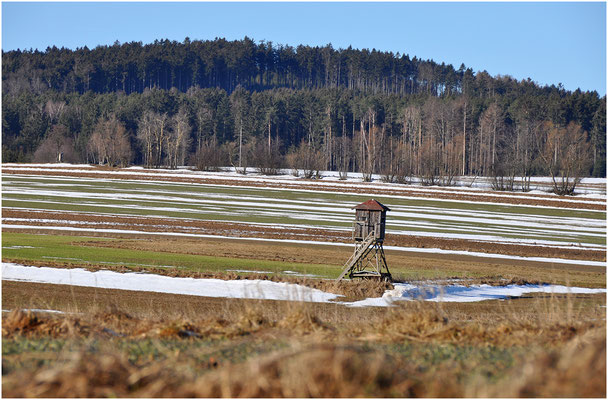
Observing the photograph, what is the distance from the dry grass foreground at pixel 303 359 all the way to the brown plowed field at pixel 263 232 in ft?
105

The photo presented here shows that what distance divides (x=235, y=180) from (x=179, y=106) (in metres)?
72.8

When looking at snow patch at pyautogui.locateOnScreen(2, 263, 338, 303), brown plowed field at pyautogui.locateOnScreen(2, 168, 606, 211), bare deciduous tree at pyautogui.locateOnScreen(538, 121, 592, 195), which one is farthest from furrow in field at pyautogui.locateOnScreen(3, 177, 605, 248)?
snow patch at pyautogui.locateOnScreen(2, 263, 338, 303)

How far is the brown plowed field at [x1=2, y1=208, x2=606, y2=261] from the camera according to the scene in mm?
40969

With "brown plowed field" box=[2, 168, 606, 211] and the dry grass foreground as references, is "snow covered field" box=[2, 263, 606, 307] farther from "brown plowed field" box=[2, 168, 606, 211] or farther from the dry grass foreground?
"brown plowed field" box=[2, 168, 606, 211]

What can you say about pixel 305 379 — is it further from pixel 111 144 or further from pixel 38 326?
pixel 111 144

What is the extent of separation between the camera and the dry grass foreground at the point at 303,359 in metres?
5.21

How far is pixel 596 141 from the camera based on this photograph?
135375 millimetres

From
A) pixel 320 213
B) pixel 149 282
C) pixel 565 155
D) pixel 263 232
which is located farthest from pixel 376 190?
pixel 149 282

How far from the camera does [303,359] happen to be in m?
5.24

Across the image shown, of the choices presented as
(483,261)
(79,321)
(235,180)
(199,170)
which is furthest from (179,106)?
(79,321)

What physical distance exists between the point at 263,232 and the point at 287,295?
110ft

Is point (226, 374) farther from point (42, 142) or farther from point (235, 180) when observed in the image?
point (42, 142)

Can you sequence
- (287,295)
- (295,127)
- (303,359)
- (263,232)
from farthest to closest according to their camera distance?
(295,127)
(263,232)
(287,295)
(303,359)

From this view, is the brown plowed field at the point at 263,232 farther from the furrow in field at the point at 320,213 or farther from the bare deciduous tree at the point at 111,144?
the bare deciduous tree at the point at 111,144
